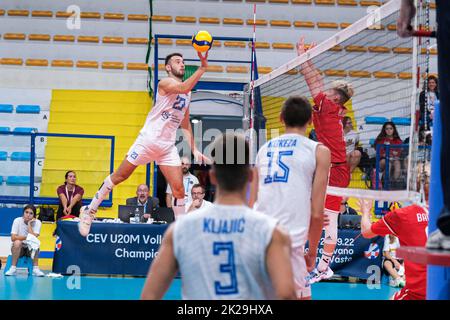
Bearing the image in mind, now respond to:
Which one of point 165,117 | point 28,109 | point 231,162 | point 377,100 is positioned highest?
point 377,100

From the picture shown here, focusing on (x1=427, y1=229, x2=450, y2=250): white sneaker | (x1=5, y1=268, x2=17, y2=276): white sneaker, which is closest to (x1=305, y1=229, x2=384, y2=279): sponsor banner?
(x1=5, y1=268, x2=17, y2=276): white sneaker

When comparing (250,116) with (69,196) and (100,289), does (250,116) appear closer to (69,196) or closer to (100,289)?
(69,196)

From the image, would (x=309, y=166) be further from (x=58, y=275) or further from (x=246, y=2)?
(x=246, y=2)

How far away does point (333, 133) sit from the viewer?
27.0 feet

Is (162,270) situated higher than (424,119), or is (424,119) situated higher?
(424,119)

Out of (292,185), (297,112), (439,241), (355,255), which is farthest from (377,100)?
(439,241)

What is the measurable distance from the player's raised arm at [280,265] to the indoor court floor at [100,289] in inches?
241

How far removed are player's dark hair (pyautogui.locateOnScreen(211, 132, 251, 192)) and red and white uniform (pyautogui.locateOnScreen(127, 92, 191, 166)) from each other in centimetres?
543

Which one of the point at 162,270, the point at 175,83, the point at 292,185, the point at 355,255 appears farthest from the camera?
the point at 355,255

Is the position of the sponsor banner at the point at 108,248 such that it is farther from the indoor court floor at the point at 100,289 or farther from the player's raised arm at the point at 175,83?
the player's raised arm at the point at 175,83

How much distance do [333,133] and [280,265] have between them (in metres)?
5.32

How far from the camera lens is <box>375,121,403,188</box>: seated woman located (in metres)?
6.36

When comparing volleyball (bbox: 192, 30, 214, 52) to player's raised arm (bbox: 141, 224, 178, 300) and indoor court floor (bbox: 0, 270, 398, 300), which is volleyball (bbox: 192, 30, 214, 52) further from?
player's raised arm (bbox: 141, 224, 178, 300)

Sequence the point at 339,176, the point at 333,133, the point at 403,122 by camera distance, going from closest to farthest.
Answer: the point at 339,176 < the point at 333,133 < the point at 403,122
